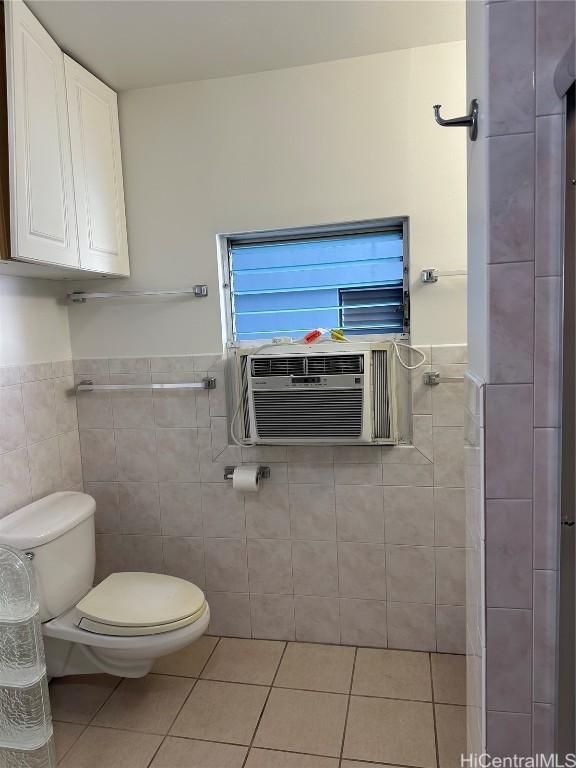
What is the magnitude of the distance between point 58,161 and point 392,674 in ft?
7.41

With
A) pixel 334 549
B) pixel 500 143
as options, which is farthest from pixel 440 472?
pixel 500 143

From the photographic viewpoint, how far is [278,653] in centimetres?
220

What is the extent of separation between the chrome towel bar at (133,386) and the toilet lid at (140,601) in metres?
0.76

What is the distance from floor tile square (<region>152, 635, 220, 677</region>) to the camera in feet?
6.90

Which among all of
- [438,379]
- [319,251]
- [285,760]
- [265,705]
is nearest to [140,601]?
[265,705]

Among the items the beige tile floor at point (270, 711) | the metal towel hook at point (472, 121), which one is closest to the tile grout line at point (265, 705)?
the beige tile floor at point (270, 711)

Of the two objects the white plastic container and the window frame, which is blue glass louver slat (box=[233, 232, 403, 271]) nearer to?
the window frame

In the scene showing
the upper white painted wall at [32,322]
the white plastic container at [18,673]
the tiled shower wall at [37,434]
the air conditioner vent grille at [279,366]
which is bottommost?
the white plastic container at [18,673]

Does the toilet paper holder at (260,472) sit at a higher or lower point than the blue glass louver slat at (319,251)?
lower

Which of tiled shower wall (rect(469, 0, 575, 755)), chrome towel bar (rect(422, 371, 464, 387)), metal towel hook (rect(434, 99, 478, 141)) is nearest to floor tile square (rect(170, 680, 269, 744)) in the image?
tiled shower wall (rect(469, 0, 575, 755))

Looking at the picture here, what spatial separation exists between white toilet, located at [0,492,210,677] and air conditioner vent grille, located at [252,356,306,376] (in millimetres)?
843

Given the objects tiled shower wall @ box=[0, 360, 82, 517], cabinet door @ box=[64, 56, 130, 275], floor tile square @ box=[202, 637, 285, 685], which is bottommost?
floor tile square @ box=[202, 637, 285, 685]

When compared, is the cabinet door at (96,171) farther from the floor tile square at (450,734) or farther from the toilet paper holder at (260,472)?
the floor tile square at (450,734)

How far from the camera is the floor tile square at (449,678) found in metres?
1.91
